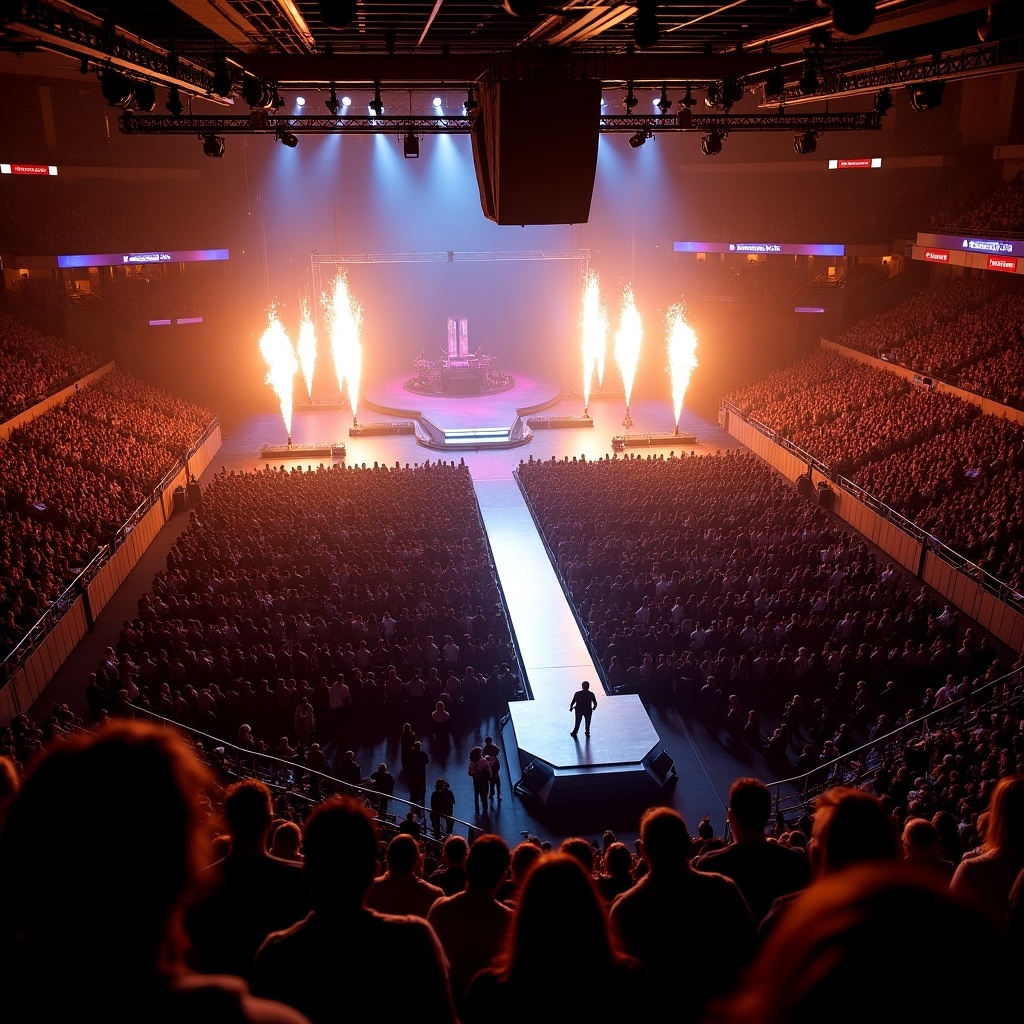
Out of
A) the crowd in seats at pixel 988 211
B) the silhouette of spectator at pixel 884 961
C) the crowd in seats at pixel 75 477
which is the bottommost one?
the crowd in seats at pixel 75 477

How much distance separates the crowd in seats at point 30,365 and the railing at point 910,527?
71.6ft

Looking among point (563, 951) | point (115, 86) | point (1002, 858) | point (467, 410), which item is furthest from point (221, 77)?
point (467, 410)

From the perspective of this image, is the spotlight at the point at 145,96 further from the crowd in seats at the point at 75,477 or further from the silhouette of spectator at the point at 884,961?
the silhouette of spectator at the point at 884,961

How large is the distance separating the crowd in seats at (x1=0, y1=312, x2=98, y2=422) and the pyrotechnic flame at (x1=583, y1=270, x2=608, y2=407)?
20.8 m

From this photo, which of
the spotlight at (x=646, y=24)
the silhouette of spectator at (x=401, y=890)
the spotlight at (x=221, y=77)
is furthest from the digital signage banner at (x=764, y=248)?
the silhouette of spectator at (x=401, y=890)

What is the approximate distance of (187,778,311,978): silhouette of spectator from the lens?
3.78 metres

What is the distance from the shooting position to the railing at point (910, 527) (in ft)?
51.2

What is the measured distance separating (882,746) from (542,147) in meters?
9.53

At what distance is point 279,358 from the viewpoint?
3600 centimetres

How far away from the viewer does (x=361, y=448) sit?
3180 cm

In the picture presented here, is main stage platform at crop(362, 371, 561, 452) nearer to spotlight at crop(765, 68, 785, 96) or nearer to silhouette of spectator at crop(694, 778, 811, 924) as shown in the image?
spotlight at crop(765, 68, 785, 96)

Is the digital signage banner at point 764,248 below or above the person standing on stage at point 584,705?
above

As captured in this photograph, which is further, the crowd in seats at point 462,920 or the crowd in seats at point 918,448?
the crowd in seats at point 918,448

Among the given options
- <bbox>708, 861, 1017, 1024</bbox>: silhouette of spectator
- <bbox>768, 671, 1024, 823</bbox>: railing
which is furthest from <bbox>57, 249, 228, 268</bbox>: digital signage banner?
<bbox>708, 861, 1017, 1024</bbox>: silhouette of spectator
